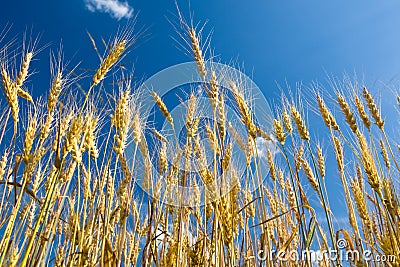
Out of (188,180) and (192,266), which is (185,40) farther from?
(192,266)

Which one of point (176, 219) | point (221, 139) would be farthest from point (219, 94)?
point (176, 219)

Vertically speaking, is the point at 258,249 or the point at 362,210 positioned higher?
the point at 362,210

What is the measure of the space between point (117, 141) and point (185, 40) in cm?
117

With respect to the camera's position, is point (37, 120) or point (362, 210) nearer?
point (37, 120)

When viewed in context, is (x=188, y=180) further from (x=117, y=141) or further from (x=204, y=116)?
(x=117, y=141)

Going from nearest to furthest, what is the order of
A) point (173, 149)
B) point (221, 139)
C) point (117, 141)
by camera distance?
point (117, 141) → point (221, 139) → point (173, 149)

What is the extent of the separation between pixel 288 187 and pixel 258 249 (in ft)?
2.25

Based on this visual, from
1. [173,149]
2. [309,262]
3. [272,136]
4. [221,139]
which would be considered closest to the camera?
[309,262]

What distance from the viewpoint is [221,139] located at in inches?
Result: 84.1

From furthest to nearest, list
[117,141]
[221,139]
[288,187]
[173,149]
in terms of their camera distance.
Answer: [288,187]
[173,149]
[221,139]
[117,141]

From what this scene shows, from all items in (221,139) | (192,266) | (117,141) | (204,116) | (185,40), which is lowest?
(192,266)

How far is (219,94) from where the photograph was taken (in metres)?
2.43

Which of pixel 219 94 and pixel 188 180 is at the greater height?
pixel 219 94

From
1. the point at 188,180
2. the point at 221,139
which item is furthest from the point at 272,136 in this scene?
the point at 188,180
